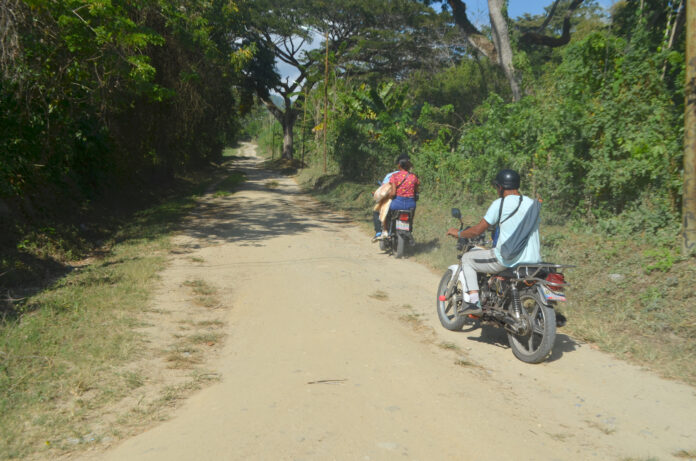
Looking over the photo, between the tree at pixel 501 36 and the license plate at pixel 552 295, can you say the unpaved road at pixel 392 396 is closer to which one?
the license plate at pixel 552 295

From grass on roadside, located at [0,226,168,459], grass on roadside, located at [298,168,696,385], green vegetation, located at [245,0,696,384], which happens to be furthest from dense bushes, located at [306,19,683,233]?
grass on roadside, located at [0,226,168,459]

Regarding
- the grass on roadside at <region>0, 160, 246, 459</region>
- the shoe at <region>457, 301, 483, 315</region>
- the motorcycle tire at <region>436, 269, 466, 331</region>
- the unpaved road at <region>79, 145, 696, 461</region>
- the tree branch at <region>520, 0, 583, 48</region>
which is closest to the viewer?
the unpaved road at <region>79, 145, 696, 461</region>

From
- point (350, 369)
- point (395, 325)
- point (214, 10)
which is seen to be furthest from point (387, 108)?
point (350, 369)

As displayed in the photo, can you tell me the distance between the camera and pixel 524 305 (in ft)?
17.2

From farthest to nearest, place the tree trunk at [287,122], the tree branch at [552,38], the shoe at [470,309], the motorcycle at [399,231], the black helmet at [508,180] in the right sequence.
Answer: the tree trunk at [287,122] → the tree branch at [552,38] → the motorcycle at [399,231] → the shoe at [470,309] → the black helmet at [508,180]

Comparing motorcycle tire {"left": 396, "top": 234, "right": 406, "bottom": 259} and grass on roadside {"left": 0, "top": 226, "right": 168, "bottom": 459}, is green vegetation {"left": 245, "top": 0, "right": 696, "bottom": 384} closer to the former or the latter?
motorcycle tire {"left": 396, "top": 234, "right": 406, "bottom": 259}

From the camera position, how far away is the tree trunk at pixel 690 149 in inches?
259

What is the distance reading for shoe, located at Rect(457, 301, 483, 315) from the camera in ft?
18.3

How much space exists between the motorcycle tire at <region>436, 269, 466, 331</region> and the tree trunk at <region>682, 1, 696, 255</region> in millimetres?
3091

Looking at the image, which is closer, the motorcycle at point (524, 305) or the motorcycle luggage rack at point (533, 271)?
the motorcycle at point (524, 305)

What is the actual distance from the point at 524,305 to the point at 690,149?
11.2ft

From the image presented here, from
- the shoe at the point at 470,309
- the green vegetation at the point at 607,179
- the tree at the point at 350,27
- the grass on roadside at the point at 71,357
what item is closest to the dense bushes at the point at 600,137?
the green vegetation at the point at 607,179

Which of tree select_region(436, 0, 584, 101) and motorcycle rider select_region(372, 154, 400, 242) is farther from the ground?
tree select_region(436, 0, 584, 101)

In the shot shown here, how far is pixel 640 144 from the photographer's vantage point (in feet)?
25.9
